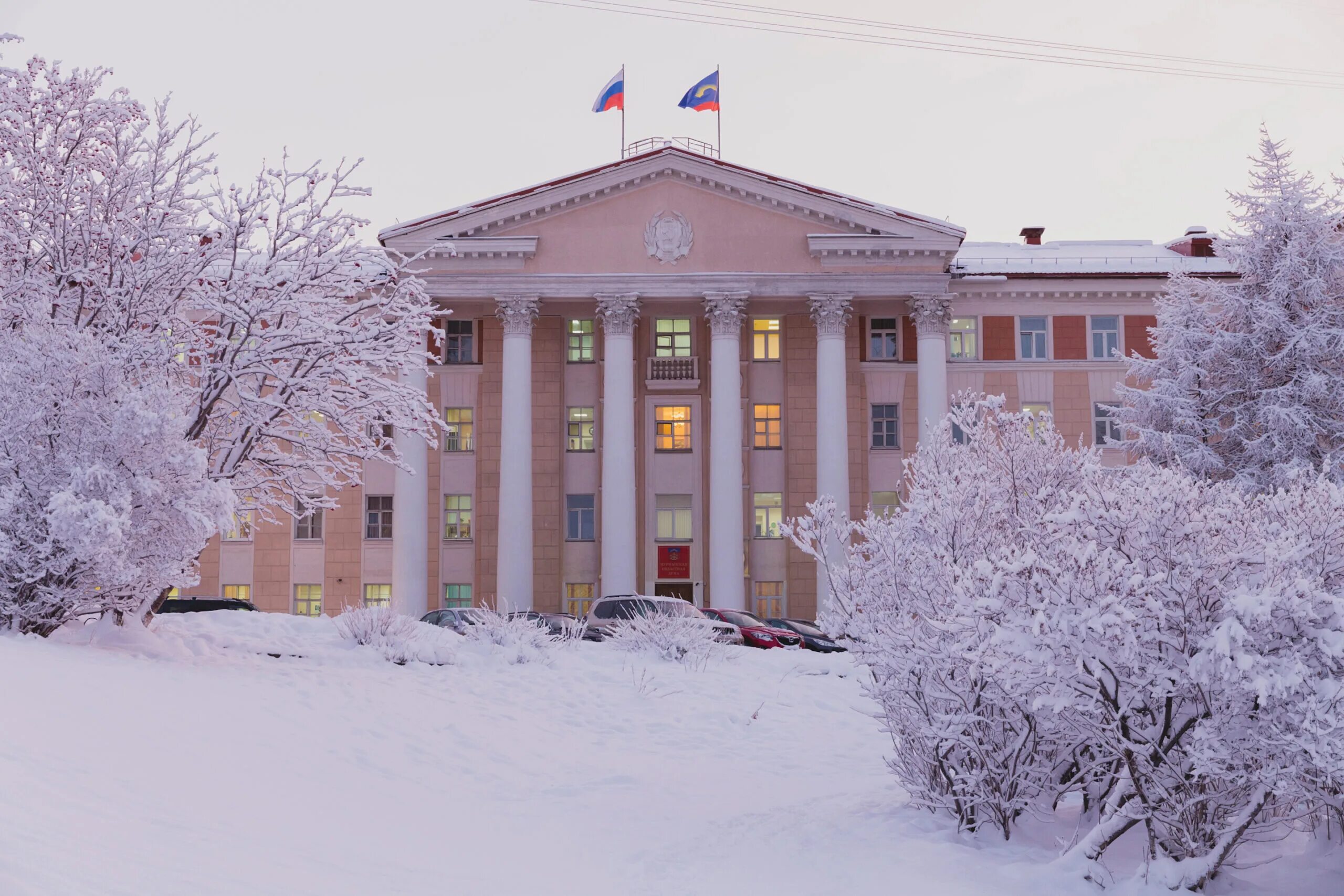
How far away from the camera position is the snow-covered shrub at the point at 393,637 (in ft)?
61.4

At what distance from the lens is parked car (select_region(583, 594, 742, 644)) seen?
2488 centimetres

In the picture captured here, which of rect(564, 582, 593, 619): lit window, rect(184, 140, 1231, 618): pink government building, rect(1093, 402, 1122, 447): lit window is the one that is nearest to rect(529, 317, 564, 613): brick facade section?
rect(184, 140, 1231, 618): pink government building

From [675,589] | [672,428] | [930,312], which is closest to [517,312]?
[672,428]

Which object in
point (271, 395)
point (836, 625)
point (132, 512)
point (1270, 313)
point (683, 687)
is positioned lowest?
point (683, 687)

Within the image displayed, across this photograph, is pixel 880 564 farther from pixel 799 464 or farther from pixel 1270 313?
pixel 799 464

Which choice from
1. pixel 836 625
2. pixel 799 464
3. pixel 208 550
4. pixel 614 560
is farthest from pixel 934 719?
pixel 208 550

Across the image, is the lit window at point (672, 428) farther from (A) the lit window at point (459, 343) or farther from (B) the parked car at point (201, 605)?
(B) the parked car at point (201, 605)

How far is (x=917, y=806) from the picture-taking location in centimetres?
1129

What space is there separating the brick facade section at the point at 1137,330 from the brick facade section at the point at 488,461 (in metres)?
23.2

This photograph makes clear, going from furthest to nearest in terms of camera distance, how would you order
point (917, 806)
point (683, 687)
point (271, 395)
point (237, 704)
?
point (683, 687) < point (271, 395) < point (237, 704) < point (917, 806)

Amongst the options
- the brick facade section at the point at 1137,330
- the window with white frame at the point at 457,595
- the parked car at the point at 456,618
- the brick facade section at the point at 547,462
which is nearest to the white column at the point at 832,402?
the brick facade section at the point at 547,462

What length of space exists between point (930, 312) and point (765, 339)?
6.24m

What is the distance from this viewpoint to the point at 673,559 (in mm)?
44969

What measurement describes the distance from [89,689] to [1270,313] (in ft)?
86.9
